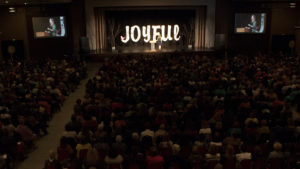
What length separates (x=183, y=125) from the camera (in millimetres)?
7895

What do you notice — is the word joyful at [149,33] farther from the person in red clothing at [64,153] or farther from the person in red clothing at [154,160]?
the person in red clothing at [154,160]

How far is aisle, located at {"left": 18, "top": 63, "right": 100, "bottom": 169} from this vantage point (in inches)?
311

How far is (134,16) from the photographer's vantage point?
79.0 feet

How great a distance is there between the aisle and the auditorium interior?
0.03 metres

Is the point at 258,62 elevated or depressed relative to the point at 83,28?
depressed

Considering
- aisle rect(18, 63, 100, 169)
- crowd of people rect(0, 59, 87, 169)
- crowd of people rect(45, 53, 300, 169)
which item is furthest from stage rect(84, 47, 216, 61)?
crowd of people rect(45, 53, 300, 169)

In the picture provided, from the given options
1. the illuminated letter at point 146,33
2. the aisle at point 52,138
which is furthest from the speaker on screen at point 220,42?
the aisle at point 52,138

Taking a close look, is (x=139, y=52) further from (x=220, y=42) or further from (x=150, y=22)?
(x=220, y=42)

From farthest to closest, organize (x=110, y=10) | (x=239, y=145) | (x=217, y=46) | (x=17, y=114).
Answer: (x=110, y=10) → (x=217, y=46) → (x=17, y=114) → (x=239, y=145)

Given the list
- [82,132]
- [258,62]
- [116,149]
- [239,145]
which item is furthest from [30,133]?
[258,62]

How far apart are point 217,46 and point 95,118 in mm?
14919

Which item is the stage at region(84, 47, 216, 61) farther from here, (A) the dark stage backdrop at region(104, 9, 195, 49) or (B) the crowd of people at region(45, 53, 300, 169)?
(B) the crowd of people at region(45, 53, 300, 169)

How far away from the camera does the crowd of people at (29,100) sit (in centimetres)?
762

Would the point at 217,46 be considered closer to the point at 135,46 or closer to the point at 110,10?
the point at 135,46
